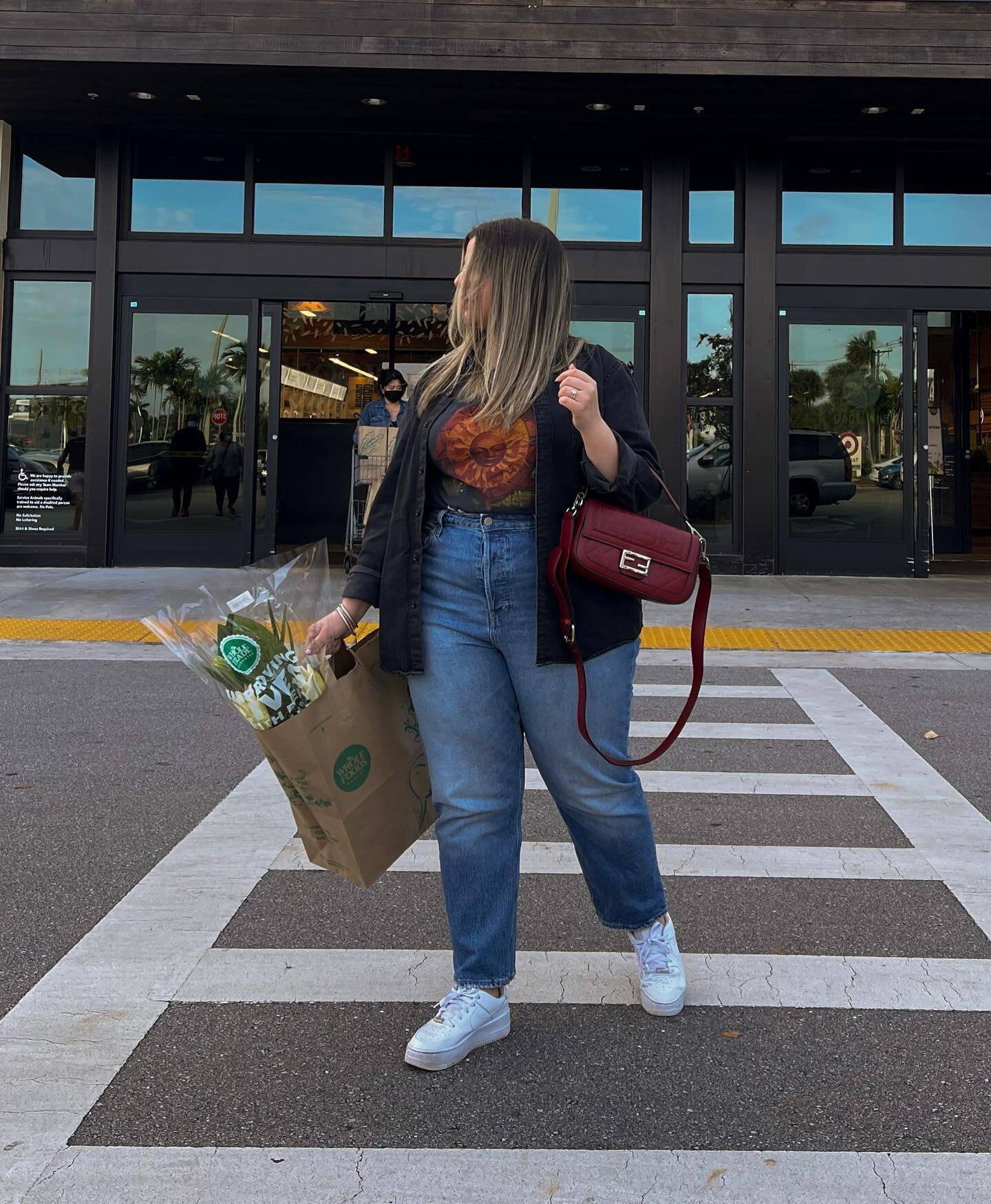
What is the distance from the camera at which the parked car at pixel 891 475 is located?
12742 millimetres

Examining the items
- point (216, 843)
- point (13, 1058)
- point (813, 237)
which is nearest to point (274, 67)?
Answer: point (813, 237)

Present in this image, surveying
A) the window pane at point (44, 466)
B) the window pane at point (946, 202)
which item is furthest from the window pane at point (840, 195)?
the window pane at point (44, 466)

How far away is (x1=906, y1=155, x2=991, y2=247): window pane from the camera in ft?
42.4

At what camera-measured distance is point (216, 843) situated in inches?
172

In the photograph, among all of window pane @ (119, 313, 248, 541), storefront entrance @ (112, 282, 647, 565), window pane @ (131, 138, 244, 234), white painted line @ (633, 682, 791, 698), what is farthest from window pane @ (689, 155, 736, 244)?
white painted line @ (633, 682, 791, 698)

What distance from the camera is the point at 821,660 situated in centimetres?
844

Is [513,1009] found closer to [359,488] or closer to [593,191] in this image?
[359,488]

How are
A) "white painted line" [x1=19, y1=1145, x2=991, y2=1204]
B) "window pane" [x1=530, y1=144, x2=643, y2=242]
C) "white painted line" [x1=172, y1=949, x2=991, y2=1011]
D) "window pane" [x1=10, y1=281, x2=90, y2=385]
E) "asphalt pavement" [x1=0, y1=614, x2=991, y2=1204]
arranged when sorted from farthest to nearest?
"window pane" [x1=530, y1=144, x2=643, y2=242] < "window pane" [x1=10, y1=281, x2=90, y2=385] < "white painted line" [x1=172, y1=949, x2=991, y2=1011] < "asphalt pavement" [x1=0, y1=614, x2=991, y2=1204] < "white painted line" [x1=19, y1=1145, x2=991, y2=1204]

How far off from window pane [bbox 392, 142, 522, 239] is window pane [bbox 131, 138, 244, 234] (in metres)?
1.70

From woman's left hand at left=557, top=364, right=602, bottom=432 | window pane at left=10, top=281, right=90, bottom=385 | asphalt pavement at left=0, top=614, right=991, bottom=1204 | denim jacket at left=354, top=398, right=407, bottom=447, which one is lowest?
asphalt pavement at left=0, top=614, right=991, bottom=1204

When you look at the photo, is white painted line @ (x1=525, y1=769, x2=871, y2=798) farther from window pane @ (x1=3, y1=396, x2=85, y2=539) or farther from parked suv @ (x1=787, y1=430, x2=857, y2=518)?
window pane @ (x1=3, y1=396, x2=85, y2=539)

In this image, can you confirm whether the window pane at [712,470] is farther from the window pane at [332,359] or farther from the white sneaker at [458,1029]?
the white sneaker at [458,1029]

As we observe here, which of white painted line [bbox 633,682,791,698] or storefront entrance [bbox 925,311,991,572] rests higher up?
storefront entrance [bbox 925,311,991,572]

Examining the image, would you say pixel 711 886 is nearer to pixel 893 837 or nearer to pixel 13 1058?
pixel 893 837
